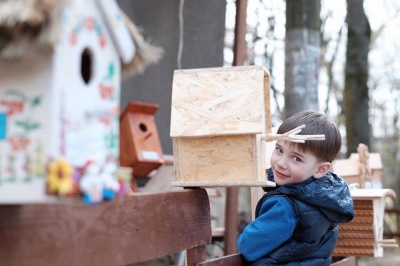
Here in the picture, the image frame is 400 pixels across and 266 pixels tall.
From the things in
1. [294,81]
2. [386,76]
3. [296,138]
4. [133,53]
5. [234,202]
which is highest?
[386,76]

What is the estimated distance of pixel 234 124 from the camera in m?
2.70

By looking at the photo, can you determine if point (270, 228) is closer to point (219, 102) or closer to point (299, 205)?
point (299, 205)

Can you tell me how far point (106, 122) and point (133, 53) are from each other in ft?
0.78

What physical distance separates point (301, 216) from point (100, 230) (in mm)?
1268

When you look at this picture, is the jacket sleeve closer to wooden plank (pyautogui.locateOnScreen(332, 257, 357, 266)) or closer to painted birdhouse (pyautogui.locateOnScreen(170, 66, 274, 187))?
painted birdhouse (pyautogui.locateOnScreen(170, 66, 274, 187))

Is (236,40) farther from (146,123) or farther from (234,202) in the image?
(234,202)

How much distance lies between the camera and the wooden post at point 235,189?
481 cm

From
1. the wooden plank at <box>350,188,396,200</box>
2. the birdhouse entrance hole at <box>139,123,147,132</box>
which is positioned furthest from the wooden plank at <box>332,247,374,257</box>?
the birdhouse entrance hole at <box>139,123,147,132</box>

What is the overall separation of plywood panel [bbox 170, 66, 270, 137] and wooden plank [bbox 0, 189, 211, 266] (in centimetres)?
29

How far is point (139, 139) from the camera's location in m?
5.06

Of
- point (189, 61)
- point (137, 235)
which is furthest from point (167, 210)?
point (189, 61)

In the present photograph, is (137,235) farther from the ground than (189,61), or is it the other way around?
(189,61)

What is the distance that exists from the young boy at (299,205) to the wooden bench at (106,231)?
282 millimetres

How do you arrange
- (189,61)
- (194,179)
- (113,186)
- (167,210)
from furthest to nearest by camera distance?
(189,61) < (194,179) < (167,210) < (113,186)
